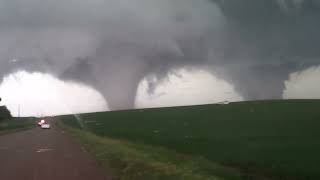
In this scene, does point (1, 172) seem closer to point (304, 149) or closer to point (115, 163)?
point (115, 163)

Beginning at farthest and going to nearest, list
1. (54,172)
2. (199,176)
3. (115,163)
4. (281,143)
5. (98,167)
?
(281,143) < (115,163) < (98,167) < (54,172) < (199,176)

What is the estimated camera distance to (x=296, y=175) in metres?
23.0

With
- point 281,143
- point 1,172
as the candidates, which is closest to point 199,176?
point 1,172

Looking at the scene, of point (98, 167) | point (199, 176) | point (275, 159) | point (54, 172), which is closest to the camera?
point (199, 176)

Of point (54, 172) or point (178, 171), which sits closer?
point (178, 171)

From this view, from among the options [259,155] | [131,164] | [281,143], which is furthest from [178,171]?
[281,143]

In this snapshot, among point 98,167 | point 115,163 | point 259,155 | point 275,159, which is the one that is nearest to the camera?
point 98,167

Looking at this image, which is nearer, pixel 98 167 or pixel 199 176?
pixel 199 176

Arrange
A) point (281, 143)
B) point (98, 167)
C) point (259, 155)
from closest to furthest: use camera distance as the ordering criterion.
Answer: point (98, 167)
point (259, 155)
point (281, 143)

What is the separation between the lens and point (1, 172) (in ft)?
81.4

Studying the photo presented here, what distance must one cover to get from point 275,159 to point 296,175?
698 centimetres

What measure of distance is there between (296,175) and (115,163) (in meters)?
9.20

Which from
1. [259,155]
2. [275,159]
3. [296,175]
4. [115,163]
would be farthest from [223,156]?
[296,175]

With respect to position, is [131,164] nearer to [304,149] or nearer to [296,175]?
[296,175]
